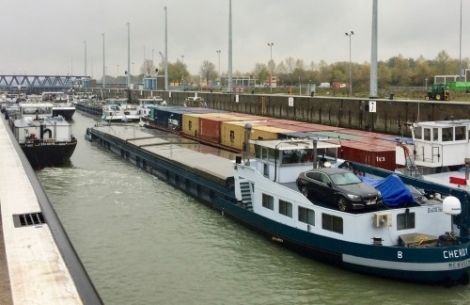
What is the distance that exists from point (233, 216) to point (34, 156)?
18.3m

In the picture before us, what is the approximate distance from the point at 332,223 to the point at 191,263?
4.86 m

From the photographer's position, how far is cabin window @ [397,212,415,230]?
16656mm

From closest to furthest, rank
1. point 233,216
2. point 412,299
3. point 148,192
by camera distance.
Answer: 1. point 412,299
2. point 233,216
3. point 148,192

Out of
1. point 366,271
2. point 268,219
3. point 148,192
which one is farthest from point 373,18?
point 366,271

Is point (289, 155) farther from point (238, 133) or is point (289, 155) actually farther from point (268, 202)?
point (238, 133)

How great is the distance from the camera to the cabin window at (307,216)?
17891 millimetres

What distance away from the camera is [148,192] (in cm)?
2905

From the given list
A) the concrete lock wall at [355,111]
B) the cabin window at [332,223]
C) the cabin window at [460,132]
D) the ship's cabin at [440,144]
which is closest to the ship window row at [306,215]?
the cabin window at [332,223]

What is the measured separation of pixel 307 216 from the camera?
1812 centimetres

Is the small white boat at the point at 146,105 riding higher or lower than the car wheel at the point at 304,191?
higher

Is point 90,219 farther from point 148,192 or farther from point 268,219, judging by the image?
point 268,219

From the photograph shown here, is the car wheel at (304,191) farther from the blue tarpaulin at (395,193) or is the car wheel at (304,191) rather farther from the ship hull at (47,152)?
the ship hull at (47,152)

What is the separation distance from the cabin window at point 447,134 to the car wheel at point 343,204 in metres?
5.97

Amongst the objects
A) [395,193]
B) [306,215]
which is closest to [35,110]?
[306,215]
